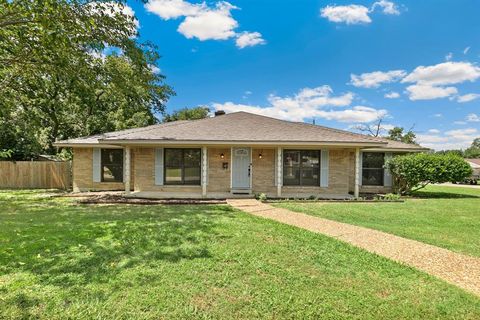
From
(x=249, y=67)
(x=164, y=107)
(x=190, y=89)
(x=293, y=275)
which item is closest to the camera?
(x=293, y=275)

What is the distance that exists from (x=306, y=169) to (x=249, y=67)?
37.4ft

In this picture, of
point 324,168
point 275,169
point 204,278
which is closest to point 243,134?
point 275,169

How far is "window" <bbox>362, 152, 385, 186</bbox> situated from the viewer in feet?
47.9

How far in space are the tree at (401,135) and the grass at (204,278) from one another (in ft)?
140

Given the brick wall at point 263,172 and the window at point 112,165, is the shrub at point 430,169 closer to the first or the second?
the brick wall at point 263,172

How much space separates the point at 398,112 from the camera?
31969 mm

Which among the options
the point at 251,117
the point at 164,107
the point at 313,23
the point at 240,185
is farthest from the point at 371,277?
the point at 164,107

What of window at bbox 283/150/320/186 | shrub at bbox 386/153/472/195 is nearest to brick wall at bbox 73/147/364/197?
window at bbox 283/150/320/186

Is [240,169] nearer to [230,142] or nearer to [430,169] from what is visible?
[230,142]

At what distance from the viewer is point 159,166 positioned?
12.6 meters

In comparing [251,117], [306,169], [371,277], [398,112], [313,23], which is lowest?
[371,277]

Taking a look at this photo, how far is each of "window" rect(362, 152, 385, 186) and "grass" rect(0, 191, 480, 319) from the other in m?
10.0

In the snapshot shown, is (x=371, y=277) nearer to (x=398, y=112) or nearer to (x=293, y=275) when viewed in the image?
(x=293, y=275)

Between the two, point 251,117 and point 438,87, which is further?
point 438,87
